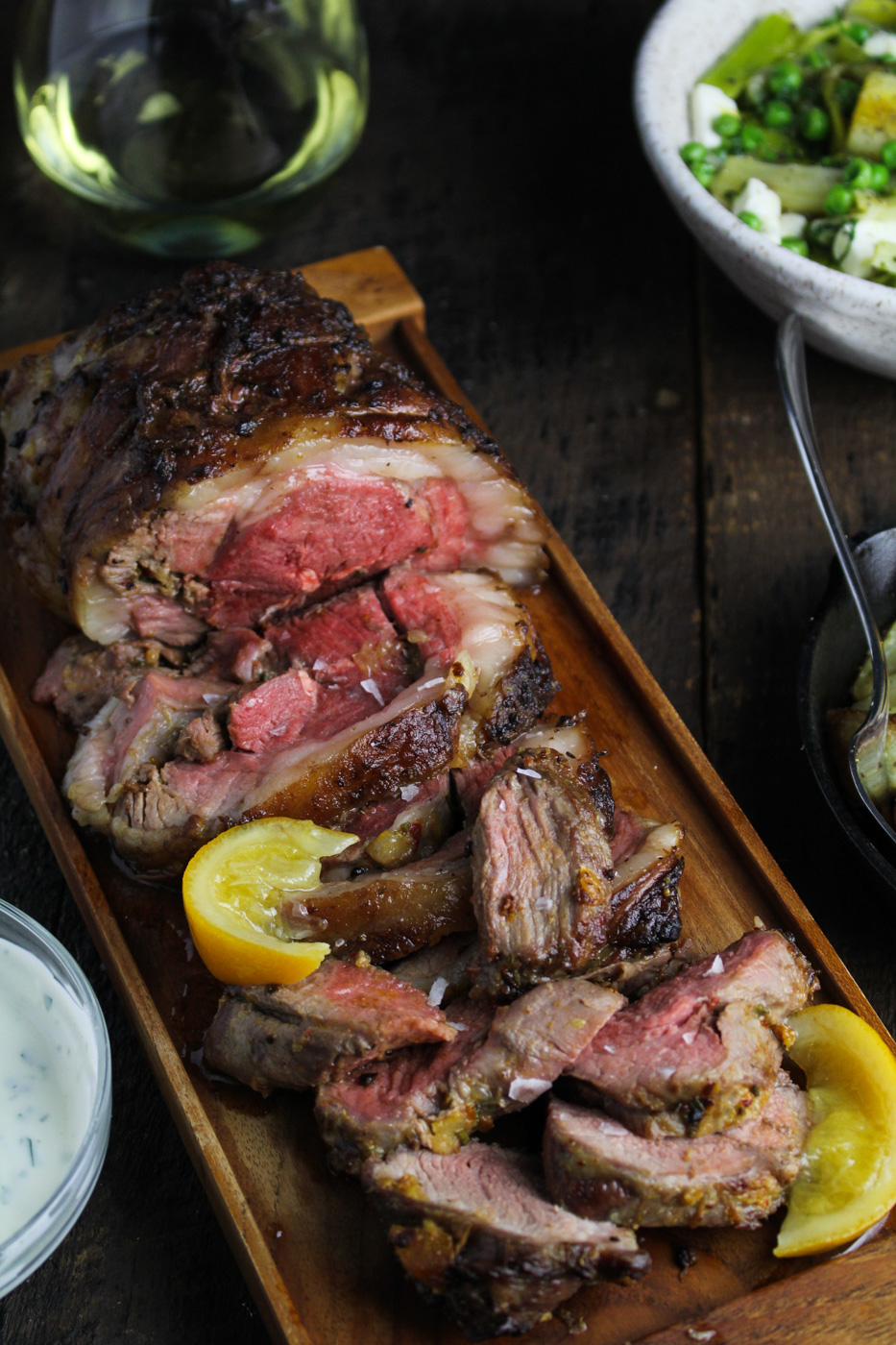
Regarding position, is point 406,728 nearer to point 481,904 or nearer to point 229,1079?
point 481,904

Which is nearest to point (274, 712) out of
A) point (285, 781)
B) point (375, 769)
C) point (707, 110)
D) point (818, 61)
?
point (285, 781)

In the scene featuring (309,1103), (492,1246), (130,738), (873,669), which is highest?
(130,738)

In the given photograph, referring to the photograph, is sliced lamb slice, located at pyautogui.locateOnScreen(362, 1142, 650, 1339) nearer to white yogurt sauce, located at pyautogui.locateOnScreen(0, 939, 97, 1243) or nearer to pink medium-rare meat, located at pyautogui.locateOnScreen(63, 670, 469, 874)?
white yogurt sauce, located at pyautogui.locateOnScreen(0, 939, 97, 1243)

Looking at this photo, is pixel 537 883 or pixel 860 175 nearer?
pixel 537 883

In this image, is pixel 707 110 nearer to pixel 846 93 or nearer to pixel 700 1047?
pixel 846 93

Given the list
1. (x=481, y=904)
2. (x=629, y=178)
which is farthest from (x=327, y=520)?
(x=629, y=178)

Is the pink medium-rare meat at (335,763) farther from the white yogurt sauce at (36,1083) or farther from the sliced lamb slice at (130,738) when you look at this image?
the white yogurt sauce at (36,1083)
